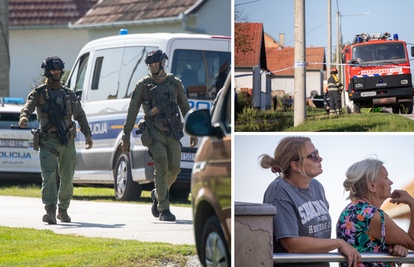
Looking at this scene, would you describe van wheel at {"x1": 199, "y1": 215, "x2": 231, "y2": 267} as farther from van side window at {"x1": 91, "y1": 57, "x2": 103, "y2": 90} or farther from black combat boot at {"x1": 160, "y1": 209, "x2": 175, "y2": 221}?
van side window at {"x1": 91, "y1": 57, "x2": 103, "y2": 90}

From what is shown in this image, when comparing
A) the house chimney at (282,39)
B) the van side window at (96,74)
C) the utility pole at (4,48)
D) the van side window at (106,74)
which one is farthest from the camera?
the utility pole at (4,48)

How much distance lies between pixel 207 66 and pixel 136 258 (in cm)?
459

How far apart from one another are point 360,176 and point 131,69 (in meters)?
6.61

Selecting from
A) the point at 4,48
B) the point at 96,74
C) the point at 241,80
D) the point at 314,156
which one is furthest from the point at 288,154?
the point at 4,48

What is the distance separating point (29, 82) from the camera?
959 inches

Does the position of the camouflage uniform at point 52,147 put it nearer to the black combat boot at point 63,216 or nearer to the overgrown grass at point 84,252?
the black combat boot at point 63,216

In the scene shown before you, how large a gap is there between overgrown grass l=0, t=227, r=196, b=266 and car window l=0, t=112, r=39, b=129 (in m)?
5.93

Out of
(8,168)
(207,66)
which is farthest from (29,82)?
(207,66)

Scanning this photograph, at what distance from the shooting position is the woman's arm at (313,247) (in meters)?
3.24

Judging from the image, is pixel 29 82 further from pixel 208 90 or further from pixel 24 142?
pixel 208 90

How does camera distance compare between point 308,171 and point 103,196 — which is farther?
point 103,196

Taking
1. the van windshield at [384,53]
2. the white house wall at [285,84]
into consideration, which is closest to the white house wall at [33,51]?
the van windshield at [384,53]

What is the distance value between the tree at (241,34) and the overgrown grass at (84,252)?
2269mm

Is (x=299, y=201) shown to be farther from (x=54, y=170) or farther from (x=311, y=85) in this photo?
(x=54, y=170)
